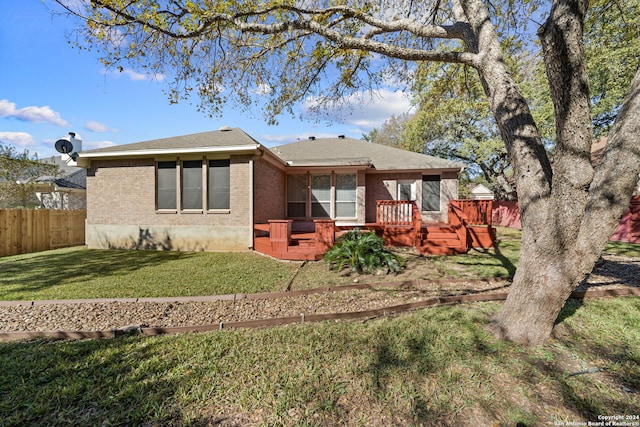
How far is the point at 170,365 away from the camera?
2.74m

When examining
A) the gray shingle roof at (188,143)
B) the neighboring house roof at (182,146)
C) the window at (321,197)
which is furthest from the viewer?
the window at (321,197)

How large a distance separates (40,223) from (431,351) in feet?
46.6

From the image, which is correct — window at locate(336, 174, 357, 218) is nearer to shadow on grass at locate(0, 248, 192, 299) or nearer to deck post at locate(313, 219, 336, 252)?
deck post at locate(313, 219, 336, 252)

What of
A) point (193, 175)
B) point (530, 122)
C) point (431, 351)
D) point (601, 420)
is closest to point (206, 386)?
point (431, 351)

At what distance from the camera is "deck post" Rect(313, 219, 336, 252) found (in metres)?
7.79

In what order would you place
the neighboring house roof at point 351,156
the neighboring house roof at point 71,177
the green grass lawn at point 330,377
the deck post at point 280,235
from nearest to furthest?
the green grass lawn at point 330,377 < the deck post at point 280,235 < the neighboring house roof at point 351,156 < the neighboring house roof at point 71,177

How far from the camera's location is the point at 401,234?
354 inches

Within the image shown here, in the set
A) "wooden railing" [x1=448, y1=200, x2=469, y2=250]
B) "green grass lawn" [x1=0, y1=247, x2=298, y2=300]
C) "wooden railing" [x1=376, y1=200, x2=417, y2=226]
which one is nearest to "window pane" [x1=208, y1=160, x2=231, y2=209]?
"green grass lawn" [x1=0, y1=247, x2=298, y2=300]

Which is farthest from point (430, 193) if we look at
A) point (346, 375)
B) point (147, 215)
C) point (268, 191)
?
point (147, 215)

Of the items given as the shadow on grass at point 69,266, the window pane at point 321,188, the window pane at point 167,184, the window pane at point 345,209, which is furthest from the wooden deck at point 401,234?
the window pane at point 167,184

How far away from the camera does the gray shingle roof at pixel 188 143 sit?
925 centimetres

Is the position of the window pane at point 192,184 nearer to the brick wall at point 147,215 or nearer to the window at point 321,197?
the brick wall at point 147,215

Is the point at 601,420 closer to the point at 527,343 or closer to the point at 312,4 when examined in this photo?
the point at 527,343

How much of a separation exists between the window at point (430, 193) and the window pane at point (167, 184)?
36.3ft
